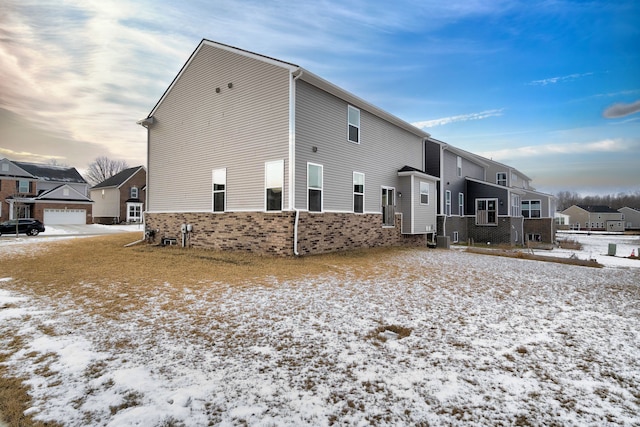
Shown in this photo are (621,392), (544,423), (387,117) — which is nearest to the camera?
(544,423)

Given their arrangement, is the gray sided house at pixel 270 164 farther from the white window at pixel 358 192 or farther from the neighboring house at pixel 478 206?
the neighboring house at pixel 478 206

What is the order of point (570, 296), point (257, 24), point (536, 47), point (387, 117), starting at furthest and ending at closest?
point (387, 117), point (536, 47), point (257, 24), point (570, 296)

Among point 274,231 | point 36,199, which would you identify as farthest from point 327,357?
point 36,199

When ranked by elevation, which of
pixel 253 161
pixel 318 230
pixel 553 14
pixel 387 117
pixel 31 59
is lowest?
pixel 318 230

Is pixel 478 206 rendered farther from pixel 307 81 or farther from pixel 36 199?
pixel 36 199

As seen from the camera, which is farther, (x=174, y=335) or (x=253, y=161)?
(x=253, y=161)

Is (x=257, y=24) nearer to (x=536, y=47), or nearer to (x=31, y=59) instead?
(x=31, y=59)

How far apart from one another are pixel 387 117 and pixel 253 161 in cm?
785

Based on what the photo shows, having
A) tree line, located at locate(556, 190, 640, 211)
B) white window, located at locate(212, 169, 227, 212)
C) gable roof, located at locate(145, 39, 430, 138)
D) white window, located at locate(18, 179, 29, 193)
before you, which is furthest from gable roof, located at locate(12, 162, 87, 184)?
tree line, located at locate(556, 190, 640, 211)

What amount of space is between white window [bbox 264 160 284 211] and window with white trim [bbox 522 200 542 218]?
89.9ft

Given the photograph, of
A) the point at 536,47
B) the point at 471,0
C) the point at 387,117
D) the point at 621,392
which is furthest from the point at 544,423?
the point at 536,47

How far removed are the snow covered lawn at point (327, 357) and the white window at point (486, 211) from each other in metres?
19.3

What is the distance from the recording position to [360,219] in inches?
559

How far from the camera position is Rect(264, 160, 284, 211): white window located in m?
11.2
